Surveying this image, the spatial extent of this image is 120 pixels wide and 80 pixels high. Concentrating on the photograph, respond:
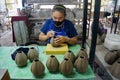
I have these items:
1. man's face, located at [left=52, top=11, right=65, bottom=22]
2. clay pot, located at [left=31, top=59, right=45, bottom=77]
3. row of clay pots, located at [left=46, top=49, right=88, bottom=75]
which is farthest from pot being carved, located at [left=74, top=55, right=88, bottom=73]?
man's face, located at [left=52, top=11, right=65, bottom=22]

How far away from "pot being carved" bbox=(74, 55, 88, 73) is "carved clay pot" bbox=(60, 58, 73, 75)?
0.16 ft

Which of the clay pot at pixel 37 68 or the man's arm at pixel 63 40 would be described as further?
the man's arm at pixel 63 40

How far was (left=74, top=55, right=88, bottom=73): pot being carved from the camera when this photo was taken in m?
0.88

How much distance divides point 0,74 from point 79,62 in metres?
0.48

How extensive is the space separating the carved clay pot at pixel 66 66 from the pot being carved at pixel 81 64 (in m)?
0.05

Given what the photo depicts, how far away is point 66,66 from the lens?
2.80 feet

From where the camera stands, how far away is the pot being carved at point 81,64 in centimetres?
88

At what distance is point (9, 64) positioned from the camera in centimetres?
106

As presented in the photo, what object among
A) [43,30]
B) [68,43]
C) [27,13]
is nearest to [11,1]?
[27,13]

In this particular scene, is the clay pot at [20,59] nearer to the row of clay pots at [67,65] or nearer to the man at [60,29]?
the row of clay pots at [67,65]

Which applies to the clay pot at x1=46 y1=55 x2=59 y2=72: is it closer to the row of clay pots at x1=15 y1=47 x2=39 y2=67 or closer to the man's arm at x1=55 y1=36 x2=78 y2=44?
the row of clay pots at x1=15 y1=47 x2=39 y2=67

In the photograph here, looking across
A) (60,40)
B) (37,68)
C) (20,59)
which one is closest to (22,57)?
(20,59)

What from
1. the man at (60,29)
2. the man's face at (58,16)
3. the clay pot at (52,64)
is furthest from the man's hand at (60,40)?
the clay pot at (52,64)

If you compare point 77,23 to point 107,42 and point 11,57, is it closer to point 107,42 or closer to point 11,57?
point 107,42
